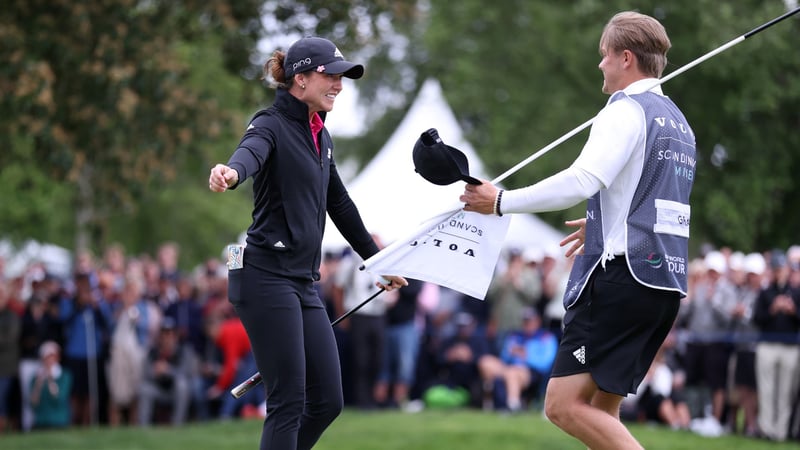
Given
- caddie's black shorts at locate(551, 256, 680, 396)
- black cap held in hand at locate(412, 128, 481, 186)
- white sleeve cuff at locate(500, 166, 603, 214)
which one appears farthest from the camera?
black cap held in hand at locate(412, 128, 481, 186)

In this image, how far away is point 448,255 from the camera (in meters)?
6.48

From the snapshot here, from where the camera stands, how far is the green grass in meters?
12.8

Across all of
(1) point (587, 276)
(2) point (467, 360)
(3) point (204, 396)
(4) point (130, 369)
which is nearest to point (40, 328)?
(4) point (130, 369)

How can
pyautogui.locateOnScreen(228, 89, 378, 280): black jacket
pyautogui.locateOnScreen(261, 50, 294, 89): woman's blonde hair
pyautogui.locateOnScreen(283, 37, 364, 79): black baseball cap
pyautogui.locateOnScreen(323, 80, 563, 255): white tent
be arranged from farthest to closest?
1. pyautogui.locateOnScreen(323, 80, 563, 255): white tent
2. pyautogui.locateOnScreen(261, 50, 294, 89): woman's blonde hair
3. pyautogui.locateOnScreen(283, 37, 364, 79): black baseball cap
4. pyautogui.locateOnScreen(228, 89, 378, 280): black jacket

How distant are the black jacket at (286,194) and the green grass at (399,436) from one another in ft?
21.7

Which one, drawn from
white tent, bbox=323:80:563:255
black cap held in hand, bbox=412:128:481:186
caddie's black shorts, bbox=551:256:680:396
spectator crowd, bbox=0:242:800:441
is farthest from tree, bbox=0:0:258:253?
caddie's black shorts, bbox=551:256:680:396

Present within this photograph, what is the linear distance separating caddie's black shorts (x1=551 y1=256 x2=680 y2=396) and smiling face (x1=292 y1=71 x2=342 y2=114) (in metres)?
1.65

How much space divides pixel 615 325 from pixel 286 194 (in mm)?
1752

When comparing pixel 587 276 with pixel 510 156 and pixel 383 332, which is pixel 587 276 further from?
pixel 510 156

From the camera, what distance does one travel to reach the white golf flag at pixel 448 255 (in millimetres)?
6414

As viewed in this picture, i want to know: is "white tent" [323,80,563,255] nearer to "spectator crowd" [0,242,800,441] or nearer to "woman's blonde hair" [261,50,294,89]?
"spectator crowd" [0,242,800,441]

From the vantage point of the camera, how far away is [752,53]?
2456 centimetres

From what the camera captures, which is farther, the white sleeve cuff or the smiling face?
the smiling face

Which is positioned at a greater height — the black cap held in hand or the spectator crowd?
the black cap held in hand
